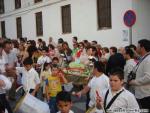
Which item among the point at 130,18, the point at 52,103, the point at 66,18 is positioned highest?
the point at 66,18

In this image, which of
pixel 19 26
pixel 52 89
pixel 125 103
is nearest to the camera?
pixel 125 103

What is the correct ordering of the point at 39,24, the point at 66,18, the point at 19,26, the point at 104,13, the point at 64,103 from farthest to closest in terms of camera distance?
the point at 19,26 → the point at 39,24 → the point at 66,18 → the point at 104,13 → the point at 64,103

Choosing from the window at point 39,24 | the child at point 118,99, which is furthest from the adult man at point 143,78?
the window at point 39,24

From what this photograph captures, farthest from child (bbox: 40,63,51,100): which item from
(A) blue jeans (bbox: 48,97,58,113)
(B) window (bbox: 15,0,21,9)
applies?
(B) window (bbox: 15,0,21,9)

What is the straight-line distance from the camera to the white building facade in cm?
1584

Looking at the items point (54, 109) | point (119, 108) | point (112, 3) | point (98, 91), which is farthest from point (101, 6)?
point (119, 108)

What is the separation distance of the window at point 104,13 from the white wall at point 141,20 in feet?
5.33

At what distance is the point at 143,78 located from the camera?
6047mm

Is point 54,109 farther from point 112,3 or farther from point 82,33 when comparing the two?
point 82,33

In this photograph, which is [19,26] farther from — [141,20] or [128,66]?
[128,66]

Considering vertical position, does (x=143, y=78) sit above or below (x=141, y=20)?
below

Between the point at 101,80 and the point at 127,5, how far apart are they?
9.51 metres

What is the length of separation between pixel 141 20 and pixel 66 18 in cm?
631

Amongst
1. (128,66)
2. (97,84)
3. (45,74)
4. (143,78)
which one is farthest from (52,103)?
(143,78)
